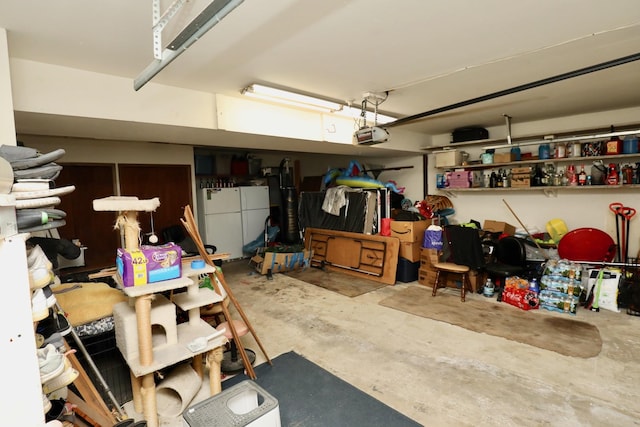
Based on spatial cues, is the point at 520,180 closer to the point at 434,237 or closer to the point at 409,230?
the point at 434,237

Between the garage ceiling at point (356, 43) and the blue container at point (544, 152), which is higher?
the garage ceiling at point (356, 43)

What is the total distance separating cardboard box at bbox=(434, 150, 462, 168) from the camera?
17.6 feet

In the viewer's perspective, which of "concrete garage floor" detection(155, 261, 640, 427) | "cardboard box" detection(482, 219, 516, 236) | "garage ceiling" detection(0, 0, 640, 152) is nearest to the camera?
"garage ceiling" detection(0, 0, 640, 152)

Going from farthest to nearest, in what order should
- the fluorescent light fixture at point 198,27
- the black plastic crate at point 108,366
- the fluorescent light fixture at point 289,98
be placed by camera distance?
the fluorescent light fixture at point 289,98
the black plastic crate at point 108,366
the fluorescent light fixture at point 198,27

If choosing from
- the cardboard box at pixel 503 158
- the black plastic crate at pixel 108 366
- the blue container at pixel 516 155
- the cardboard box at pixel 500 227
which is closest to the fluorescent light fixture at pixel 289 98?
the black plastic crate at pixel 108 366

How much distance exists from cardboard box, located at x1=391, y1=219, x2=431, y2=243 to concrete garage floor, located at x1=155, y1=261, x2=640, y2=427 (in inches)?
53.0

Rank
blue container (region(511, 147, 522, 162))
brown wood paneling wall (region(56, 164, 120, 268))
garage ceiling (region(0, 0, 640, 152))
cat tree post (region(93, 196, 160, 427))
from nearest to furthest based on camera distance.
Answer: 1. garage ceiling (region(0, 0, 640, 152))
2. cat tree post (region(93, 196, 160, 427))
3. brown wood paneling wall (region(56, 164, 120, 268))
4. blue container (region(511, 147, 522, 162))

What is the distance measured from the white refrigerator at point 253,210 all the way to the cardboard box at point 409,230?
308 centimetres

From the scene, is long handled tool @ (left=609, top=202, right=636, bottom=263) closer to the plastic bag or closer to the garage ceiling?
the garage ceiling

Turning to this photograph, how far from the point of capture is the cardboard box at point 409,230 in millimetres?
4691

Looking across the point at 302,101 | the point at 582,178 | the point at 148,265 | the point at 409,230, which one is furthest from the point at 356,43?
the point at 582,178

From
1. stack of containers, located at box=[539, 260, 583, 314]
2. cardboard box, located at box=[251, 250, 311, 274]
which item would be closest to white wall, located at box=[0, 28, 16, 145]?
cardboard box, located at box=[251, 250, 311, 274]

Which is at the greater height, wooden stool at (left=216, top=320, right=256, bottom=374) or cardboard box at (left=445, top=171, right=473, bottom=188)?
cardboard box at (left=445, top=171, right=473, bottom=188)

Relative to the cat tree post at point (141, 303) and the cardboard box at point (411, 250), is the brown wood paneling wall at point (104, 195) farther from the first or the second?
the cardboard box at point (411, 250)
